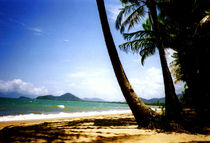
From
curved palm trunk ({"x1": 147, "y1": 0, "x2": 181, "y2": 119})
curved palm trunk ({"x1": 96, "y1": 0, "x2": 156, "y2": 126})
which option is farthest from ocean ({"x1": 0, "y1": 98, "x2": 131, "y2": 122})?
curved palm trunk ({"x1": 147, "y1": 0, "x2": 181, "y2": 119})

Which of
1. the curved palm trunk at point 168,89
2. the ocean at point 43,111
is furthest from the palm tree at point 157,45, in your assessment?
the ocean at point 43,111

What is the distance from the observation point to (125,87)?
4.32 m

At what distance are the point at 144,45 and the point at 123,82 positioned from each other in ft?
6.82

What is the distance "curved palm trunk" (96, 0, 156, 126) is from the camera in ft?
13.9

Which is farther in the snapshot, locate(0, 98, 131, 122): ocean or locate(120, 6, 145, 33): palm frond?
locate(0, 98, 131, 122): ocean

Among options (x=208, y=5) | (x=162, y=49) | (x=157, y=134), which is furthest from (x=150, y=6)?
(x=157, y=134)

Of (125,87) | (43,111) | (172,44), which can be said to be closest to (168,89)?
(125,87)

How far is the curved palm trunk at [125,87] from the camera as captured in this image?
4223 mm

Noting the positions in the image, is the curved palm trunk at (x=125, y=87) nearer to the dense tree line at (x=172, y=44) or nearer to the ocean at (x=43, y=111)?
the dense tree line at (x=172, y=44)

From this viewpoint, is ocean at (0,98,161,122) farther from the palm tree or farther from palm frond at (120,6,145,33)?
palm frond at (120,6,145,33)

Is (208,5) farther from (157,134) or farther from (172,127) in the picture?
(157,134)

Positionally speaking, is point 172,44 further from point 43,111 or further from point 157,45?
point 43,111

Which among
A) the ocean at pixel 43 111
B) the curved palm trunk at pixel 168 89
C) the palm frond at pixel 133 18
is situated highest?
the palm frond at pixel 133 18

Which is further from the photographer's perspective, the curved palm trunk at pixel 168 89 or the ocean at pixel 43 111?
the ocean at pixel 43 111
